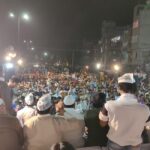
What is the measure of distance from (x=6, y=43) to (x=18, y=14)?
17.1 metres

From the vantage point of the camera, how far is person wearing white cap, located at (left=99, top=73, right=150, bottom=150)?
428cm

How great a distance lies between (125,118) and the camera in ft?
14.1

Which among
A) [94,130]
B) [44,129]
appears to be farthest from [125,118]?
[44,129]

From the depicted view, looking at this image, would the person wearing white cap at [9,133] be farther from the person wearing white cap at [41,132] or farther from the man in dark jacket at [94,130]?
the man in dark jacket at [94,130]

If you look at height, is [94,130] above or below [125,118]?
below

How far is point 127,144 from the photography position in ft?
14.2

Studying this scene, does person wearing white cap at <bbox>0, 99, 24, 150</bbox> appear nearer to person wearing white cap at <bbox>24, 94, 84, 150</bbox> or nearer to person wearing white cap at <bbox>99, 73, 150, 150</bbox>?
person wearing white cap at <bbox>24, 94, 84, 150</bbox>

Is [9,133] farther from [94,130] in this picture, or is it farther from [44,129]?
[94,130]

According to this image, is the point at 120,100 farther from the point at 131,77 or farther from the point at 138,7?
the point at 138,7

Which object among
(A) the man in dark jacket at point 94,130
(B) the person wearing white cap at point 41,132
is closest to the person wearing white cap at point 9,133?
(B) the person wearing white cap at point 41,132

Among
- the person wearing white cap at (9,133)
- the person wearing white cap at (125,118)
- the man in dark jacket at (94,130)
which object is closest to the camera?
the person wearing white cap at (9,133)

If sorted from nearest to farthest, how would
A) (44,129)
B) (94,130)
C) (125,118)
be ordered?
(125,118) → (44,129) → (94,130)

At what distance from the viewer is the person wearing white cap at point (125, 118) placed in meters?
4.28

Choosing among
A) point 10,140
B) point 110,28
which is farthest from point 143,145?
point 110,28
